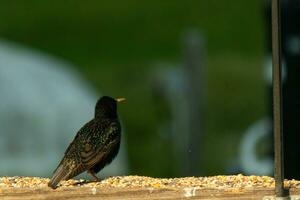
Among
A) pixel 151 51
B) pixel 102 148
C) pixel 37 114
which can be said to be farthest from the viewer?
pixel 151 51

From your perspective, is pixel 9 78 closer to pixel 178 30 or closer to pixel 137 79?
pixel 137 79

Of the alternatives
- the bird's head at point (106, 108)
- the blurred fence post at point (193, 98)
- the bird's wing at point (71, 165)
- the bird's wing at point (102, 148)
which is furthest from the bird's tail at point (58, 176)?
the blurred fence post at point (193, 98)

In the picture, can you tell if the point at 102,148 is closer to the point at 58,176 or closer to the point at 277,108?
the point at 58,176

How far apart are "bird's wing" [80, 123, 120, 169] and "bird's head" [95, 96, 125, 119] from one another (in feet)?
0.50

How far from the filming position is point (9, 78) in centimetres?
807

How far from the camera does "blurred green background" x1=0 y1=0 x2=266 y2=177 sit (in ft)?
28.3

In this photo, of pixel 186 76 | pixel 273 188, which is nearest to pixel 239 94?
pixel 186 76

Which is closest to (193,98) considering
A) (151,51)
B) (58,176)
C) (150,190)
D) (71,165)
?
(151,51)

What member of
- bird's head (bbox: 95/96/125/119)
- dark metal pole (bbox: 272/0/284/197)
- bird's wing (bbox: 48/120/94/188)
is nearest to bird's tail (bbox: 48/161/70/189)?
bird's wing (bbox: 48/120/94/188)

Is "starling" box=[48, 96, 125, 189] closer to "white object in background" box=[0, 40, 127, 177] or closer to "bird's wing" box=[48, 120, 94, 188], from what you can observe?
"bird's wing" box=[48, 120, 94, 188]

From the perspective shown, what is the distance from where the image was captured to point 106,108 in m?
4.11

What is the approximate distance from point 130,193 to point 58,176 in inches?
11.6

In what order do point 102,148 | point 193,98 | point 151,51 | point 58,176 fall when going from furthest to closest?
point 151,51, point 193,98, point 102,148, point 58,176

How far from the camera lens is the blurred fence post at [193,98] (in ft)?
25.9
